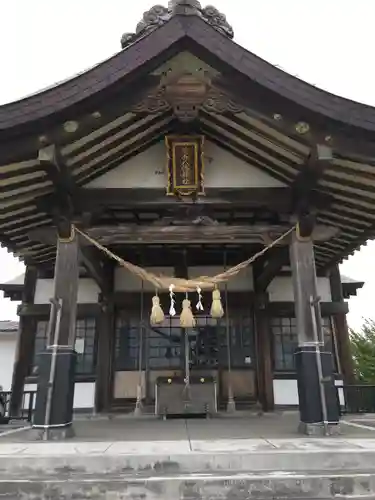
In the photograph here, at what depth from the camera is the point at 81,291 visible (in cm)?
1008

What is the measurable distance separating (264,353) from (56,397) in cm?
541

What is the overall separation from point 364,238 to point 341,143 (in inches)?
126

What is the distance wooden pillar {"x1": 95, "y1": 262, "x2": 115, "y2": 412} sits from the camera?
923 cm

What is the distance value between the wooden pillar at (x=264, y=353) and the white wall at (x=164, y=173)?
3.95 meters

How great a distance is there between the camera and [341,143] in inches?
212

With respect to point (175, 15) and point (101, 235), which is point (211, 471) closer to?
point (101, 235)

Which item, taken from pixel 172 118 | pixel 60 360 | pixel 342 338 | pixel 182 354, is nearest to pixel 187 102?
pixel 172 118

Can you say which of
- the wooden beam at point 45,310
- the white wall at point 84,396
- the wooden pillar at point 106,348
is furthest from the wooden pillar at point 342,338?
the white wall at point 84,396

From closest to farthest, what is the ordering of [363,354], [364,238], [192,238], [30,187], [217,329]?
1. [30,187]
2. [192,238]
3. [364,238]
4. [217,329]
5. [363,354]

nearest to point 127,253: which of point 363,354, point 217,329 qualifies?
point 217,329

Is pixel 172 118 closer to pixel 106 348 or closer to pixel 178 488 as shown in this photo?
pixel 178 488

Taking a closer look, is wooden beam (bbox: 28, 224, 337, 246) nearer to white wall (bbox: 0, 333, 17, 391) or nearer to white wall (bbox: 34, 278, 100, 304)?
white wall (bbox: 34, 278, 100, 304)

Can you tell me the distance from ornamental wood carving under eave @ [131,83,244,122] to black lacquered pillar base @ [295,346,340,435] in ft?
11.0

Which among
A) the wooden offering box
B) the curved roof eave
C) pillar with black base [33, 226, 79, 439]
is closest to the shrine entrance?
the wooden offering box
